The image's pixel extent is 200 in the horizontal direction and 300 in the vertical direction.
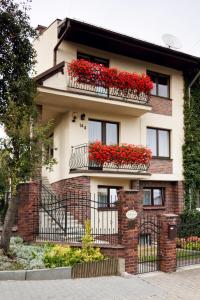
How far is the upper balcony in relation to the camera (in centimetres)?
1446

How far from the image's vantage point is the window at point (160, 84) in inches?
725

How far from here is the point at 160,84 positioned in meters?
Answer: 18.7

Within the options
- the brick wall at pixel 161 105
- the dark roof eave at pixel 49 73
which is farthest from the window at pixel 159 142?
the dark roof eave at pixel 49 73

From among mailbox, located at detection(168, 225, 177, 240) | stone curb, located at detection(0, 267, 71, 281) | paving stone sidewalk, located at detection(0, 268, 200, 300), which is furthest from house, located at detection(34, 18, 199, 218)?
stone curb, located at detection(0, 267, 71, 281)

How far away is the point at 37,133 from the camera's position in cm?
1048

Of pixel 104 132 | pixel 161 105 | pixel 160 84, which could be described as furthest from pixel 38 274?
pixel 160 84

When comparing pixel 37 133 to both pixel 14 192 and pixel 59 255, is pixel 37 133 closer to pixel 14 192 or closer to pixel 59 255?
pixel 14 192

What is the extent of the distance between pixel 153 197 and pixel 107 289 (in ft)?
32.1

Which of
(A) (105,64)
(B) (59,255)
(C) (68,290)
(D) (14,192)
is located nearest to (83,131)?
(A) (105,64)

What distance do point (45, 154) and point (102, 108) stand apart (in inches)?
230

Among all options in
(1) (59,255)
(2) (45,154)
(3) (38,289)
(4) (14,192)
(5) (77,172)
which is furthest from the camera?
(5) (77,172)

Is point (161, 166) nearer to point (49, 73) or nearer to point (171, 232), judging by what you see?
point (49, 73)

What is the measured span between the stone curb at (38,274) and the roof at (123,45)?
9.52 m

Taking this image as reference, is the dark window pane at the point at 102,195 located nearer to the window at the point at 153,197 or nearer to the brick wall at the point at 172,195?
the window at the point at 153,197
